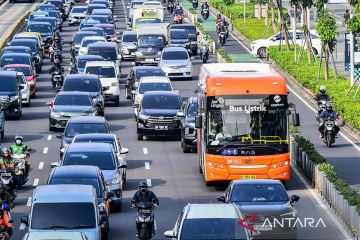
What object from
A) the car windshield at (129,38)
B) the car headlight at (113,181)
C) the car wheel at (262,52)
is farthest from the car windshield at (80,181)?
the car windshield at (129,38)

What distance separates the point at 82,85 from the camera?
5922 centimetres

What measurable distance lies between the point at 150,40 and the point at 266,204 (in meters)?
46.0

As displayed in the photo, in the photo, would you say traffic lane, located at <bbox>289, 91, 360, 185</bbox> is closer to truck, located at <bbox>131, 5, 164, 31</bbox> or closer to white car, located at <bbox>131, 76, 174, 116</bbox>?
white car, located at <bbox>131, 76, 174, 116</bbox>

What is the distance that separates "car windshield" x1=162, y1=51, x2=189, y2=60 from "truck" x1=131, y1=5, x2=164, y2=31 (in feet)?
Answer: 62.6

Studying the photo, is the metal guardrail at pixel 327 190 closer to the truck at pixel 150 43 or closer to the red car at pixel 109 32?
the truck at pixel 150 43

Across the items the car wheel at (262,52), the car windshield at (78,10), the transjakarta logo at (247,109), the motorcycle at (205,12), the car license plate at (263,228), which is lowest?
the motorcycle at (205,12)

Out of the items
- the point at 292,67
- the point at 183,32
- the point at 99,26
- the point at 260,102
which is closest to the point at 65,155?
the point at 260,102

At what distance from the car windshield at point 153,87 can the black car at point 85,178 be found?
23.3m

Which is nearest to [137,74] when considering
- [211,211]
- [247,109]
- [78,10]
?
[247,109]

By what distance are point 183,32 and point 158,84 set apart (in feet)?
85.8

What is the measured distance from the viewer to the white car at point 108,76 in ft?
207

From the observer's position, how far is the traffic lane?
44125 millimetres

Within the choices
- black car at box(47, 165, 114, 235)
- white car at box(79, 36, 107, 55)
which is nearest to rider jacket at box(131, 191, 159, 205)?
black car at box(47, 165, 114, 235)

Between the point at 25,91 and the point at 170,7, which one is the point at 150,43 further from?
the point at 170,7
